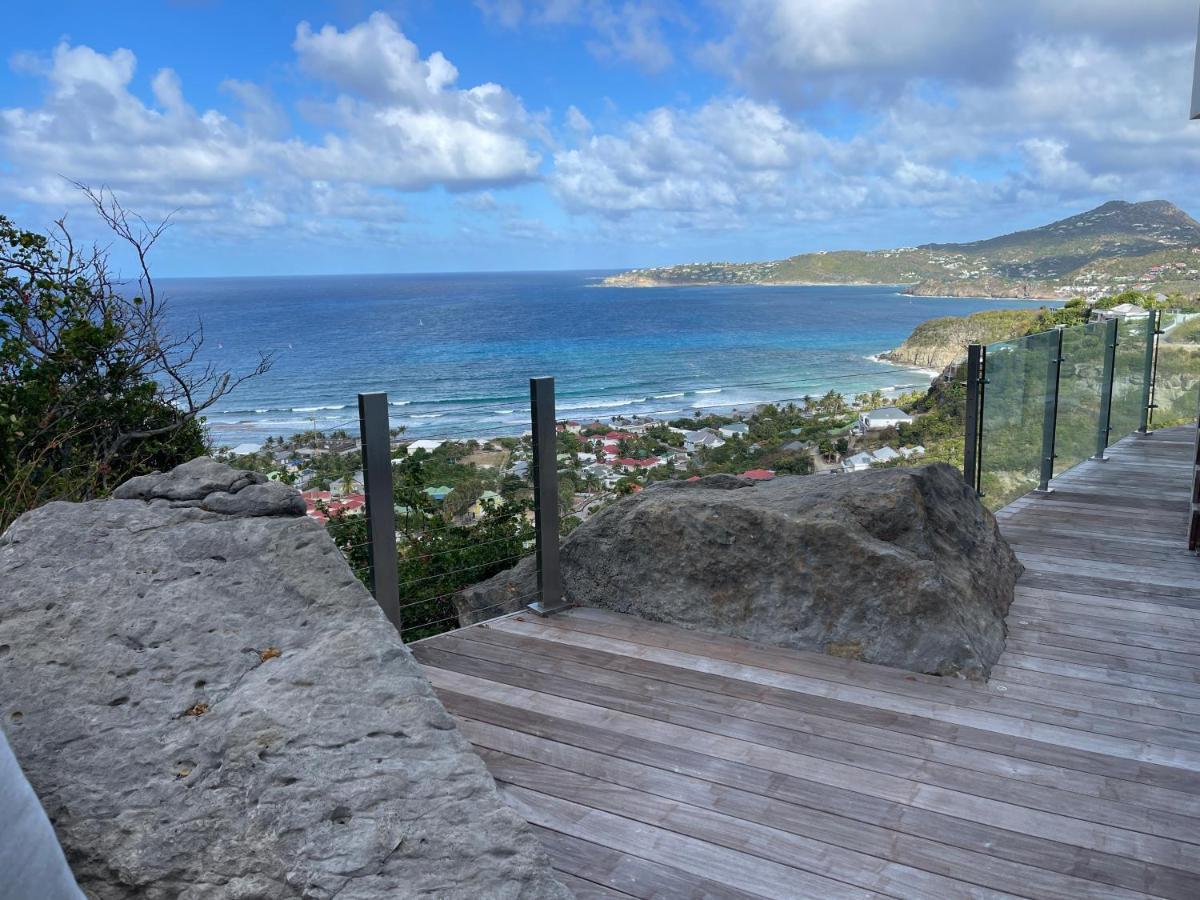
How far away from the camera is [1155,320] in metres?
7.79

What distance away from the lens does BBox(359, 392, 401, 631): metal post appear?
317cm

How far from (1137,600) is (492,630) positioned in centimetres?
297

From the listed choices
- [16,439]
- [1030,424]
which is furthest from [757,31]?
[16,439]

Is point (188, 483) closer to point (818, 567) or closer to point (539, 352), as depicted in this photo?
point (818, 567)

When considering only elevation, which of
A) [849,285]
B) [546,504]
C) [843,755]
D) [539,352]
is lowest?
[539,352]

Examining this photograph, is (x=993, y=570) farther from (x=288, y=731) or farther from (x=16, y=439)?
(x=16, y=439)

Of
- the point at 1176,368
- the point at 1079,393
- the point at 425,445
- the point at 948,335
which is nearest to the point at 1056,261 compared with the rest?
the point at 948,335

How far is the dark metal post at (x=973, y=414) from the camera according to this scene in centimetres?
493

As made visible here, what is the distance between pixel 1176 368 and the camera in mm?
8258

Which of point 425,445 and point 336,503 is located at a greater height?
point 425,445

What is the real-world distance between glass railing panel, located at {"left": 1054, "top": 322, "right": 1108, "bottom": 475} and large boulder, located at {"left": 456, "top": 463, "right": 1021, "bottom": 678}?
2.77m

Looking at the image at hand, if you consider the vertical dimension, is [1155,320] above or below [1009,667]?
above

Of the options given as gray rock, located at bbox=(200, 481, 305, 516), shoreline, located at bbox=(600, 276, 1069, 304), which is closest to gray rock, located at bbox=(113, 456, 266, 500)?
gray rock, located at bbox=(200, 481, 305, 516)

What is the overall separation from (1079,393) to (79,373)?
24.7 ft
